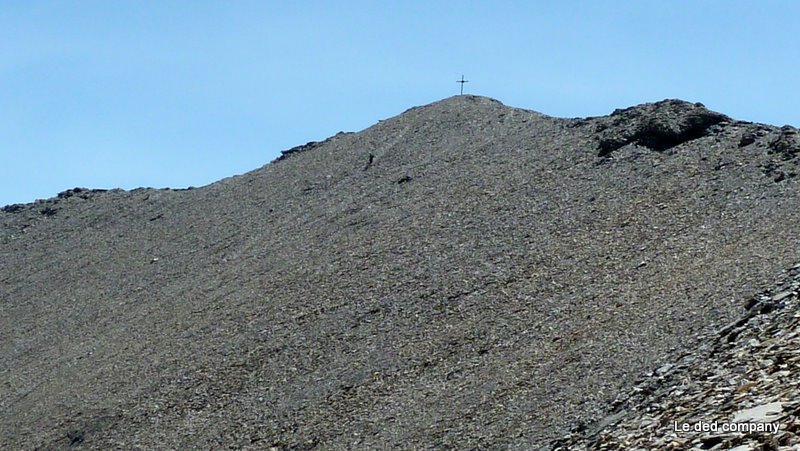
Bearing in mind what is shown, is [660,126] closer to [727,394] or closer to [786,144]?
[786,144]

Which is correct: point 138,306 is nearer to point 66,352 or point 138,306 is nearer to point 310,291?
point 66,352

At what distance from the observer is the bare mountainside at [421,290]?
23.4 metres

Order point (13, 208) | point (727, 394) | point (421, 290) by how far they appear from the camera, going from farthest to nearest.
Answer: point (13, 208) → point (421, 290) → point (727, 394)

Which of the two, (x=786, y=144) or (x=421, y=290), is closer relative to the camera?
(x=421, y=290)

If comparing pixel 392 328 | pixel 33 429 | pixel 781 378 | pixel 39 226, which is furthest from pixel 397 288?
pixel 39 226

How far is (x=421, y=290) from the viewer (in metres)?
29.6

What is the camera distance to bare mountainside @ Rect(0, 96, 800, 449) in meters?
23.4

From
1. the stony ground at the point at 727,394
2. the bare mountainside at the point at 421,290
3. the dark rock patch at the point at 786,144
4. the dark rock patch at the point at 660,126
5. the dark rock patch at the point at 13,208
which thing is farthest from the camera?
the dark rock patch at the point at 13,208

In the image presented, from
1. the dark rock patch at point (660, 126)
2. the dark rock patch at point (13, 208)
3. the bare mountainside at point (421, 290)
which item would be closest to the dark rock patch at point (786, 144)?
the bare mountainside at point (421, 290)

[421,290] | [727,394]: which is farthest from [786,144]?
[727,394]

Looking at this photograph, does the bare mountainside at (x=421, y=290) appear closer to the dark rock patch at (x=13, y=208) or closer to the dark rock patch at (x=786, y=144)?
the dark rock patch at (x=786, y=144)

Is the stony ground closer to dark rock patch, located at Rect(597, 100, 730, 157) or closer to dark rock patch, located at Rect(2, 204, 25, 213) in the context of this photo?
dark rock patch, located at Rect(597, 100, 730, 157)

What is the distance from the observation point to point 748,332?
1983 cm

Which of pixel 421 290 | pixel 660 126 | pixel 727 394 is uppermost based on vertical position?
pixel 660 126
